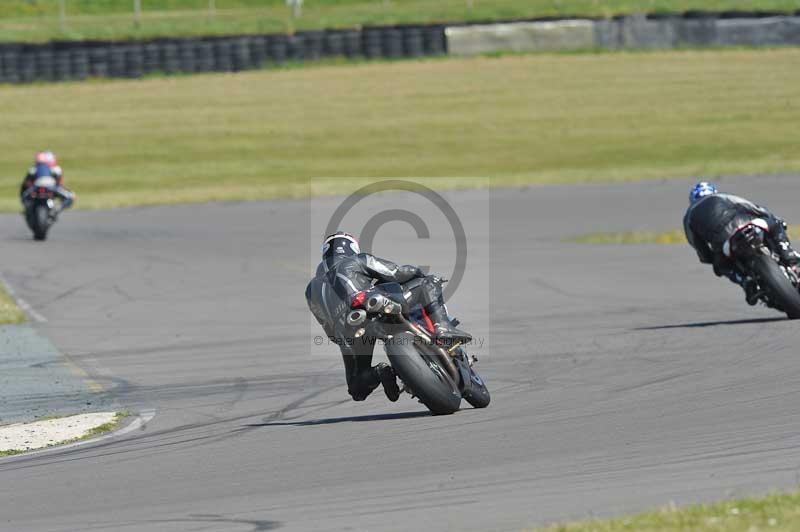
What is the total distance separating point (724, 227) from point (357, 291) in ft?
17.9

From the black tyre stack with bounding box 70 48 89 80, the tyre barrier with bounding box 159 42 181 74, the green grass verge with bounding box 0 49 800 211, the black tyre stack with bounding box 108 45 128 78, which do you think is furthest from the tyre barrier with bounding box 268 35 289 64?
the black tyre stack with bounding box 70 48 89 80

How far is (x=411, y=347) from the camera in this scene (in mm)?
9500

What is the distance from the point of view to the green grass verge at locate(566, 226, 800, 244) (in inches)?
936

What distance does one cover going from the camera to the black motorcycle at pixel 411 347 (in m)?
9.45

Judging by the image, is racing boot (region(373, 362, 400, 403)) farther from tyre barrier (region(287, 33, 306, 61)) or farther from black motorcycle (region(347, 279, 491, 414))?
tyre barrier (region(287, 33, 306, 61))

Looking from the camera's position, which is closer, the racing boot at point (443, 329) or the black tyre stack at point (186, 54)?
the racing boot at point (443, 329)

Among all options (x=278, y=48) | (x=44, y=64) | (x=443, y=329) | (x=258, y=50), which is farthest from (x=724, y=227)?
(x=278, y=48)

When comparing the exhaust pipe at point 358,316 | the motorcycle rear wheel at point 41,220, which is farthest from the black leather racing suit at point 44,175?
the exhaust pipe at point 358,316

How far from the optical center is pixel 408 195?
33.8 m

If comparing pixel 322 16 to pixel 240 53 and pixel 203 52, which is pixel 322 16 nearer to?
pixel 240 53

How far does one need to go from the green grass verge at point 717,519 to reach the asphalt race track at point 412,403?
27 cm

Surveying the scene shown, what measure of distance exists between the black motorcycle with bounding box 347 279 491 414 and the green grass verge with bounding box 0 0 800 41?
3588 cm

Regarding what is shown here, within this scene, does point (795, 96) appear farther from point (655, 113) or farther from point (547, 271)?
point (547, 271)

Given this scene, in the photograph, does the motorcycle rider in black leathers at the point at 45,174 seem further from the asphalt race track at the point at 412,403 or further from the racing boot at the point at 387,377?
the racing boot at the point at 387,377
